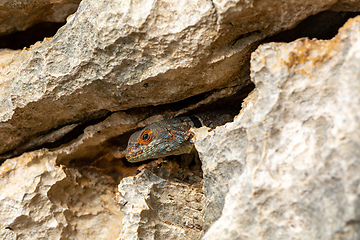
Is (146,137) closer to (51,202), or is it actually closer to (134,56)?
(134,56)

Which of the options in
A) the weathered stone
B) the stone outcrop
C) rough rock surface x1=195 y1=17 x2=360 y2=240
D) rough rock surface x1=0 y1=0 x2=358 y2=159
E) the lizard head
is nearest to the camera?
rough rock surface x1=195 y1=17 x2=360 y2=240

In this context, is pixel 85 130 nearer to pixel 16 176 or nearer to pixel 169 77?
pixel 16 176

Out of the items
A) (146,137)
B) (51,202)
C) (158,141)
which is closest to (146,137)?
(146,137)

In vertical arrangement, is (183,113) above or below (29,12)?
below

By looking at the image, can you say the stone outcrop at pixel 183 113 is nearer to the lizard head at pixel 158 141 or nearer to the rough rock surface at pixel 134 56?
the rough rock surface at pixel 134 56

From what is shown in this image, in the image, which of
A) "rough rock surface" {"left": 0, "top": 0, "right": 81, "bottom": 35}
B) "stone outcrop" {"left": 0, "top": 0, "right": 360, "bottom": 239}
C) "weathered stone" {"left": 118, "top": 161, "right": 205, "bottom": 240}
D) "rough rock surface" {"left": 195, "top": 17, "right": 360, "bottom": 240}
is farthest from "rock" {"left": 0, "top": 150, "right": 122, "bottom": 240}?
"rough rock surface" {"left": 195, "top": 17, "right": 360, "bottom": 240}

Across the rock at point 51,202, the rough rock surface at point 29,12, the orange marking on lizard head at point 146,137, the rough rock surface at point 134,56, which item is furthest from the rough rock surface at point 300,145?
the rough rock surface at point 29,12

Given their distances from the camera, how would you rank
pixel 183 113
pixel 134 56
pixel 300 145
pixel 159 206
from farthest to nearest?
pixel 183 113
pixel 159 206
pixel 134 56
pixel 300 145

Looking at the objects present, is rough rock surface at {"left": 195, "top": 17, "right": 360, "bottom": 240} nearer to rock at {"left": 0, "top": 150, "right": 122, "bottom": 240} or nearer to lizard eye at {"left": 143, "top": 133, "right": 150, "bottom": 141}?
lizard eye at {"left": 143, "top": 133, "right": 150, "bottom": 141}
